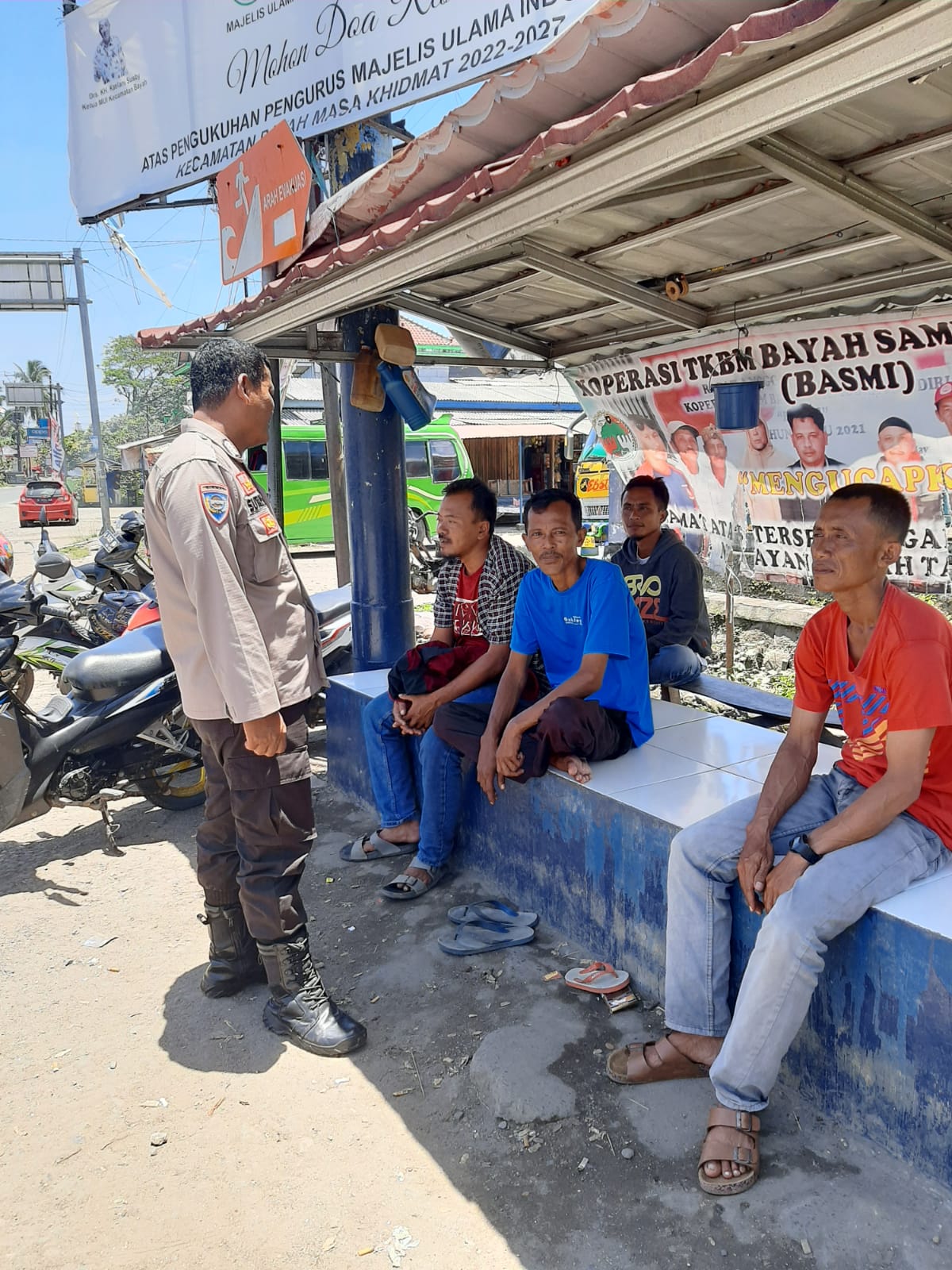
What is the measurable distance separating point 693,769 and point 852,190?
1.97 meters

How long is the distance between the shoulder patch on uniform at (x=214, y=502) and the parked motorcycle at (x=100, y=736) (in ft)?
6.42

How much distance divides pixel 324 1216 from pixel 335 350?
3.83m

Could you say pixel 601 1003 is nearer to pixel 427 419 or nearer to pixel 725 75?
pixel 725 75

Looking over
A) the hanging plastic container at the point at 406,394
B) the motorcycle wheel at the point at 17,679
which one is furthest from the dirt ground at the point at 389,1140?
the hanging plastic container at the point at 406,394

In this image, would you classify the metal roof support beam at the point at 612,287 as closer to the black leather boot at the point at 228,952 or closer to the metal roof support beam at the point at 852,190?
the metal roof support beam at the point at 852,190

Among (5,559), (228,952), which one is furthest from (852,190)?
(5,559)

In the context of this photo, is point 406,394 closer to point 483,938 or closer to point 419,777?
point 419,777

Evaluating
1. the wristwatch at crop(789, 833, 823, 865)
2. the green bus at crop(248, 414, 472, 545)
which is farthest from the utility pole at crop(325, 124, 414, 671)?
the green bus at crop(248, 414, 472, 545)

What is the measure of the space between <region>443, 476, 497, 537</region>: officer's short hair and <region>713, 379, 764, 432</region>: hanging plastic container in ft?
5.42

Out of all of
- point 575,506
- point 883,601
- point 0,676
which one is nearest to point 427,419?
point 575,506

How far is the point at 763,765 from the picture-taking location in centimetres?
323

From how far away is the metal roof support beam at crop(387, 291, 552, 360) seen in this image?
4.42 metres

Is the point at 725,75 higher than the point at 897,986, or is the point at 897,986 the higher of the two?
the point at 725,75

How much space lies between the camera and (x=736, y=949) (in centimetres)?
244
